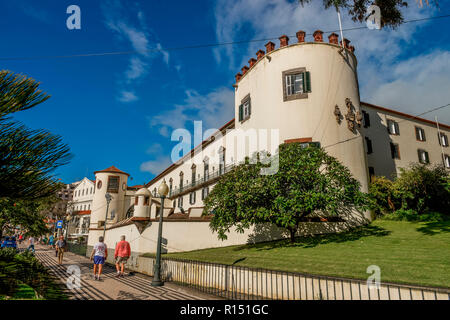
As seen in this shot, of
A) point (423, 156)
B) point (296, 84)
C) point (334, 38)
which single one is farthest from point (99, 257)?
point (423, 156)

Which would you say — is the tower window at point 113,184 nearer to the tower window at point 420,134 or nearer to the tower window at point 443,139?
the tower window at point 420,134

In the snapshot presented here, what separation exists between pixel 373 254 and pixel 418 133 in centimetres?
2671

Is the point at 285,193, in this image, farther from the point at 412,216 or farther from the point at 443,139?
the point at 443,139

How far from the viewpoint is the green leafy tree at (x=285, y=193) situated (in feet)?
40.3

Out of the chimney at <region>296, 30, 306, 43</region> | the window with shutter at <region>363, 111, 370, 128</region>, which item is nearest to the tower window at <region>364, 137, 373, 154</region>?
the window with shutter at <region>363, 111, 370, 128</region>

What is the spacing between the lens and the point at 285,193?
13320 mm

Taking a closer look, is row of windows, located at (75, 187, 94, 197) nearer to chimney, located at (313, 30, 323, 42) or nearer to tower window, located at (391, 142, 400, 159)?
chimney, located at (313, 30, 323, 42)

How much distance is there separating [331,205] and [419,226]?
23.9 feet

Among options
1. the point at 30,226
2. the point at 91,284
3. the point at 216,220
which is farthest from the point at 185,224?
the point at 30,226

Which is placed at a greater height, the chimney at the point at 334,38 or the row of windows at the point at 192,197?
the chimney at the point at 334,38

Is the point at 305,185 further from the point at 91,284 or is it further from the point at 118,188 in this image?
the point at 118,188

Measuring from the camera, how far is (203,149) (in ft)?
109

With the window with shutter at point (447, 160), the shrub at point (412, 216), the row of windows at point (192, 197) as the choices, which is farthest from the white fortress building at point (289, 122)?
the window with shutter at point (447, 160)

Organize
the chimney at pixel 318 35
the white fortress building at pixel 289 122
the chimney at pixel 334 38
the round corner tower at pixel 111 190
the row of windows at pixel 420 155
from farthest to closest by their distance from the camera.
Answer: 1. the round corner tower at pixel 111 190
2. the row of windows at pixel 420 155
3. the chimney at pixel 334 38
4. the chimney at pixel 318 35
5. the white fortress building at pixel 289 122
